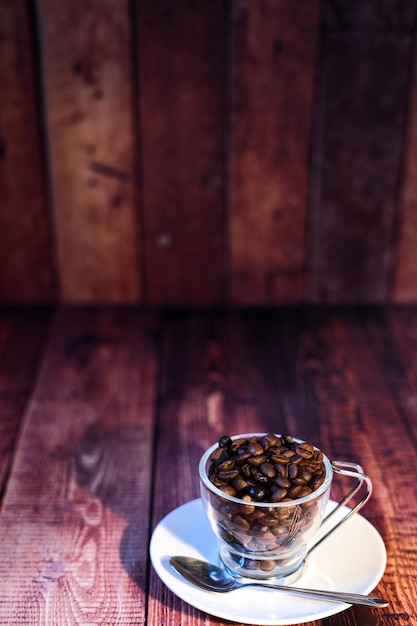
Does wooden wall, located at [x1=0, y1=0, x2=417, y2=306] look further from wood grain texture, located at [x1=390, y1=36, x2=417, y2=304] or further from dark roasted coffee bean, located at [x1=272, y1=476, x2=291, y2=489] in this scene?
dark roasted coffee bean, located at [x1=272, y1=476, x2=291, y2=489]

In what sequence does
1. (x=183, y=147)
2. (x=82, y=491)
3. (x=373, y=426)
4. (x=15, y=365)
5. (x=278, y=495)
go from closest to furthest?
1. (x=278, y=495)
2. (x=82, y=491)
3. (x=373, y=426)
4. (x=15, y=365)
5. (x=183, y=147)

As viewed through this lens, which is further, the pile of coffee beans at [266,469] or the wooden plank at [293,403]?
the wooden plank at [293,403]

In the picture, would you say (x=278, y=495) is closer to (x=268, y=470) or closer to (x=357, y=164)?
(x=268, y=470)

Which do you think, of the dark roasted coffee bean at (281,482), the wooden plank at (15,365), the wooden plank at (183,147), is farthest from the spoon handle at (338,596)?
the wooden plank at (183,147)

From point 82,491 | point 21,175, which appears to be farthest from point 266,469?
point 21,175

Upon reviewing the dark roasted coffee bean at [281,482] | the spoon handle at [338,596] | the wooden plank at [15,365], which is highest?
the dark roasted coffee bean at [281,482]

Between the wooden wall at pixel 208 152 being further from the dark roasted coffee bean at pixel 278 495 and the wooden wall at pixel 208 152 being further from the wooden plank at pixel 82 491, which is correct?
the dark roasted coffee bean at pixel 278 495

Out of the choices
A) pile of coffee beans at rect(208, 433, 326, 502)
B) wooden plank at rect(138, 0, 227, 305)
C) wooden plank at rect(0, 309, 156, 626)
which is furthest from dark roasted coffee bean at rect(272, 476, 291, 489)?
wooden plank at rect(138, 0, 227, 305)
